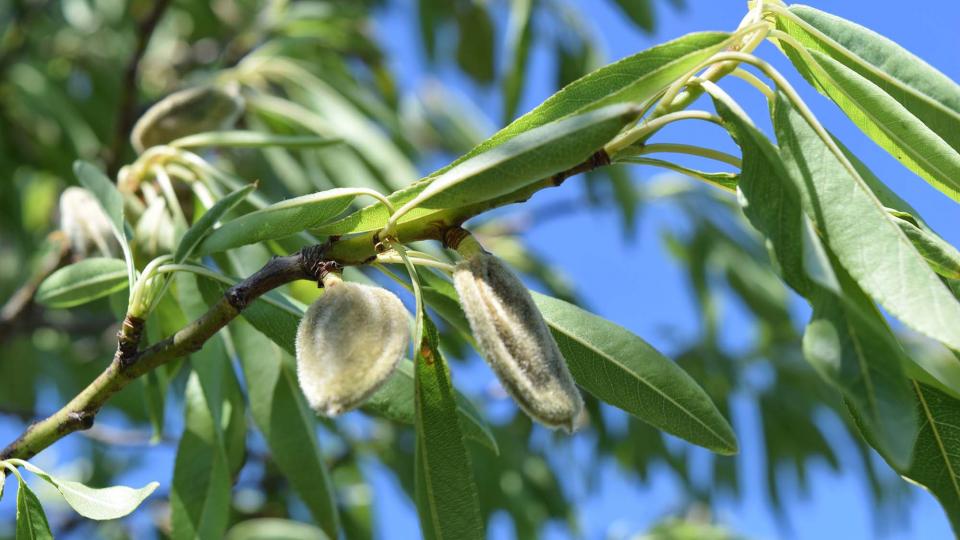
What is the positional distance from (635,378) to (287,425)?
47cm

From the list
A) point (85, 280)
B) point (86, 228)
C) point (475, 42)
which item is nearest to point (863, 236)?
point (85, 280)

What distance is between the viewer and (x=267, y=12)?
10.1 ft

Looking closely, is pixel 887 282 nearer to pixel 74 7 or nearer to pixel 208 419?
pixel 208 419

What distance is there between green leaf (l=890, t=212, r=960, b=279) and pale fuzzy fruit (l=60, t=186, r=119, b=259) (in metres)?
1.12

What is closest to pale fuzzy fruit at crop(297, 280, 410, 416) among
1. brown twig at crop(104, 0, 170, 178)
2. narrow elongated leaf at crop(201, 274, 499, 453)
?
narrow elongated leaf at crop(201, 274, 499, 453)

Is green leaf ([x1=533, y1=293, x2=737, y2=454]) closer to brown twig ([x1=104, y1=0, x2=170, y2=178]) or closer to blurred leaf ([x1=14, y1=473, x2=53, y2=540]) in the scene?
blurred leaf ([x1=14, y1=473, x2=53, y2=540])

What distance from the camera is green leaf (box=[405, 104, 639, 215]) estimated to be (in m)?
0.81

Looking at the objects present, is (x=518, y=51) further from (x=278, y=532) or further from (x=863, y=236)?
(x=863, y=236)

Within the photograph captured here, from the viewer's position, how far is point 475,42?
3.30m

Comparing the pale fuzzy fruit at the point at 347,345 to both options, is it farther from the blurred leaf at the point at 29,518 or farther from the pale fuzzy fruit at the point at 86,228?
the pale fuzzy fruit at the point at 86,228

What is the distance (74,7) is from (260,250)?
245 centimetres

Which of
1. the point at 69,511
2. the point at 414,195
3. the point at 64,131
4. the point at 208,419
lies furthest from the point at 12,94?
the point at 414,195

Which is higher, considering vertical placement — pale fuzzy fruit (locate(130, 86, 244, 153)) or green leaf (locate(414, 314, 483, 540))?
pale fuzzy fruit (locate(130, 86, 244, 153))

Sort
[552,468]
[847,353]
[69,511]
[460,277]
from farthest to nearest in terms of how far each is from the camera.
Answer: [69,511]
[552,468]
[460,277]
[847,353]
